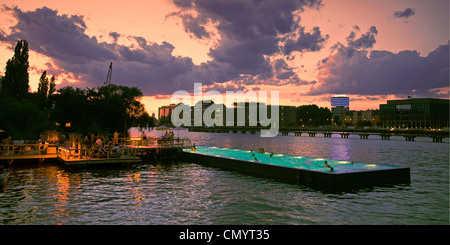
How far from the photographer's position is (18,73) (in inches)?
2571

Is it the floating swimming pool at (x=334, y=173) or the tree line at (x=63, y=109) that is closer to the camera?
the floating swimming pool at (x=334, y=173)

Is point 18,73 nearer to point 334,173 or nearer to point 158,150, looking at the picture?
point 158,150

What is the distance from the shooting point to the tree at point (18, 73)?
6469 centimetres

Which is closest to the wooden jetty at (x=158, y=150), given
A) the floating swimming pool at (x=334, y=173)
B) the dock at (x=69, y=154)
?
the dock at (x=69, y=154)

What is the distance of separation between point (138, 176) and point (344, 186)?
57.5 feet

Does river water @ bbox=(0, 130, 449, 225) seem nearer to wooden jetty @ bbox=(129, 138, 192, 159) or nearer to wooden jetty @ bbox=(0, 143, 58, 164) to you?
wooden jetty @ bbox=(0, 143, 58, 164)

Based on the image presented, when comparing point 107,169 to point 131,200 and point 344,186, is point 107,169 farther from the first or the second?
point 344,186

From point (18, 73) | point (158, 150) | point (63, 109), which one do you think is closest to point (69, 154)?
point (158, 150)

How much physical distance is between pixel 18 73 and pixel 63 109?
54.8 ft

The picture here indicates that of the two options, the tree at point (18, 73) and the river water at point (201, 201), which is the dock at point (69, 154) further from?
the tree at point (18, 73)

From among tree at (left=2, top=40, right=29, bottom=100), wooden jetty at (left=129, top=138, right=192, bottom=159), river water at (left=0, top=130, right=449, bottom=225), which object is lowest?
river water at (left=0, top=130, right=449, bottom=225)

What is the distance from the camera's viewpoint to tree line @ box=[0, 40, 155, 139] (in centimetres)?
4750

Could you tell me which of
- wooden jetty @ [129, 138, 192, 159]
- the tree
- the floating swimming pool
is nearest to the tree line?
the tree
